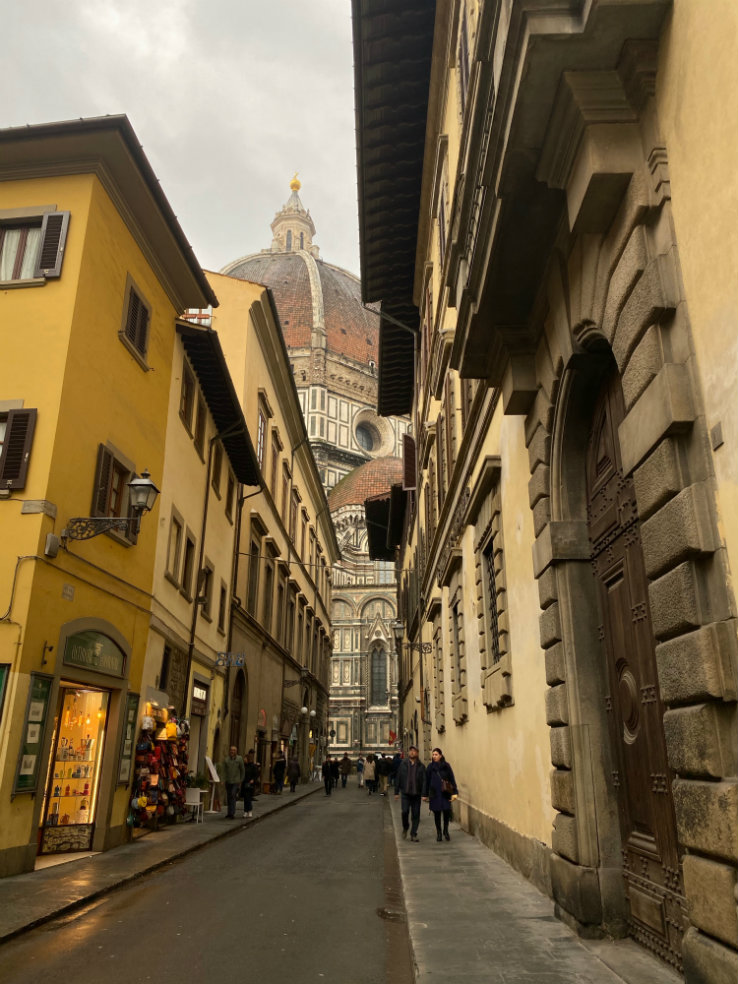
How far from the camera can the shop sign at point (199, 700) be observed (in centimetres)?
1833

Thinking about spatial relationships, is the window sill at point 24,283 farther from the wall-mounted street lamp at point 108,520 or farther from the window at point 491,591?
the window at point 491,591

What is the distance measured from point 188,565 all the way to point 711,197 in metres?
15.4

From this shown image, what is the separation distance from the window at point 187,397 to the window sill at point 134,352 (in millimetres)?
2450

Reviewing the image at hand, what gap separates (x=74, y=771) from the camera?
1205 centimetres

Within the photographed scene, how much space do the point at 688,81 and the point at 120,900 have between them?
366 inches

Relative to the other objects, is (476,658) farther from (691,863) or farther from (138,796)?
(691,863)

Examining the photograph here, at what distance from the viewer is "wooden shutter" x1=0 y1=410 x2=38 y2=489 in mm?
10547

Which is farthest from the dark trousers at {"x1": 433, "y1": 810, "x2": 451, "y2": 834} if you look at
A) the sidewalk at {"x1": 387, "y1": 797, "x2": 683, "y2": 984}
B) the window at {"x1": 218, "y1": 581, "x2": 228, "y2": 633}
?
the window at {"x1": 218, "y1": 581, "x2": 228, "y2": 633}

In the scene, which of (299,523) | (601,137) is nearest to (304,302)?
(299,523)

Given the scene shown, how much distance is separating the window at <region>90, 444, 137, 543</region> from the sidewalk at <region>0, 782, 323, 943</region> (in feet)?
16.1

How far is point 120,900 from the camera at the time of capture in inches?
341

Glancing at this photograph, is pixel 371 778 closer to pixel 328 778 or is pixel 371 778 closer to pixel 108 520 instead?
pixel 328 778

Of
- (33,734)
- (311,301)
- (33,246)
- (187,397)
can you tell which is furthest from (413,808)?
(311,301)

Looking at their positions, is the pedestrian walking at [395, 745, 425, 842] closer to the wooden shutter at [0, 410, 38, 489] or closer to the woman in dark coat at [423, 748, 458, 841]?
the woman in dark coat at [423, 748, 458, 841]
